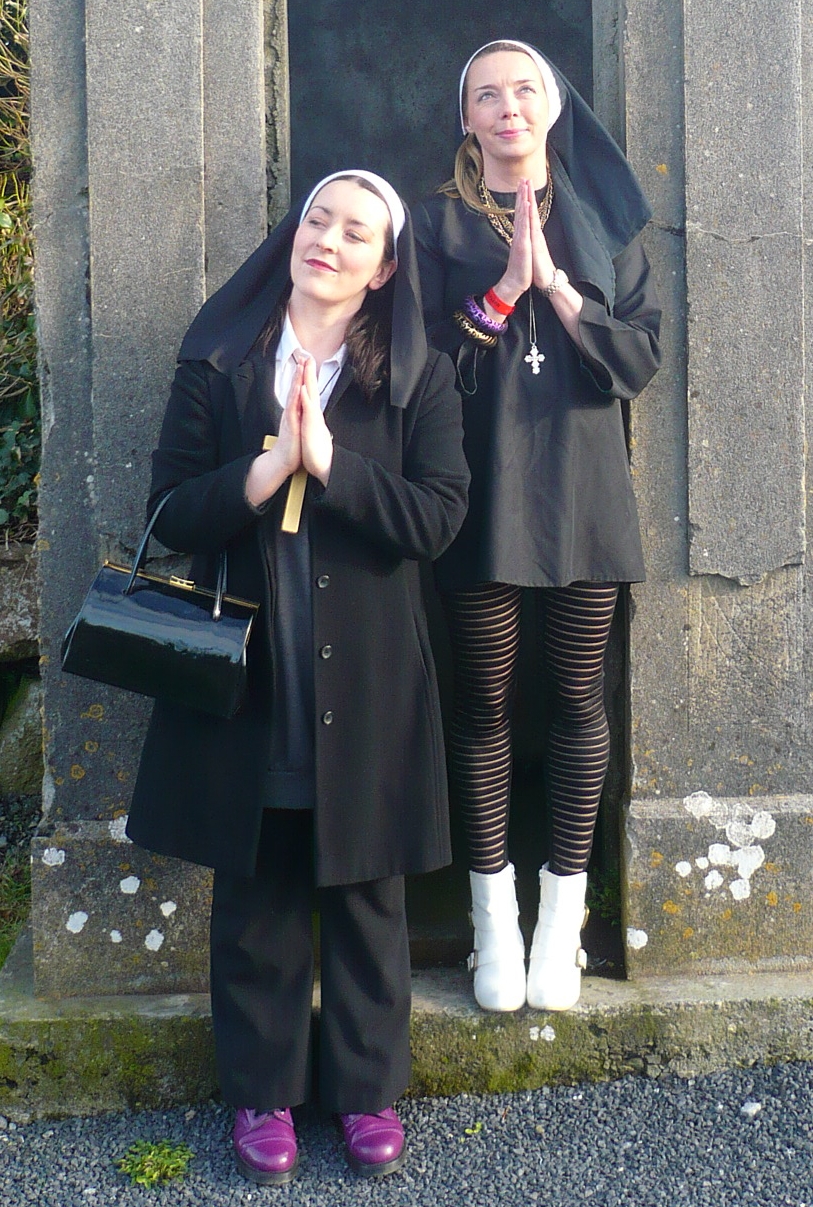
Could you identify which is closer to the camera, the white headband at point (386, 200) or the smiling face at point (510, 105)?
the white headband at point (386, 200)

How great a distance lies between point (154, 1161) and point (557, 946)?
3.45ft

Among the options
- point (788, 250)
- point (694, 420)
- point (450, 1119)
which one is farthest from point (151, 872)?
point (788, 250)

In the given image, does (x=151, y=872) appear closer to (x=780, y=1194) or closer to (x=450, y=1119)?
(x=450, y=1119)

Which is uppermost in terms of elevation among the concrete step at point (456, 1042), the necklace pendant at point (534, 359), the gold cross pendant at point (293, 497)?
the necklace pendant at point (534, 359)

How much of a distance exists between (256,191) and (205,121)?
0.70 feet

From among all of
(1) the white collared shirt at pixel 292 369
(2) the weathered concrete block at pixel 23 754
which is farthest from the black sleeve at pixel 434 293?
(2) the weathered concrete block at pixel 23 754

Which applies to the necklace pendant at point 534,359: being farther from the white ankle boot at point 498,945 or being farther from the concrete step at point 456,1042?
the concrete step at point 456,1042

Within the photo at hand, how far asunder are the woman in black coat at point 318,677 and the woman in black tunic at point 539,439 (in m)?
0.23

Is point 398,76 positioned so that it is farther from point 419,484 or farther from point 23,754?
point 23,754

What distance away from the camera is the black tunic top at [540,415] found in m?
2.58

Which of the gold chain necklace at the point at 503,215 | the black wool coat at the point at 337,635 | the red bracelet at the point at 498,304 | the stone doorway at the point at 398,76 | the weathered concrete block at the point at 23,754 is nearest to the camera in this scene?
the black wool coat at the point at 337,635

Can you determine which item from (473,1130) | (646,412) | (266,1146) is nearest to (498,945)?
(473,1130)

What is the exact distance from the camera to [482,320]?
261cm

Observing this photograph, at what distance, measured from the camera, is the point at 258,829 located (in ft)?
7.56
